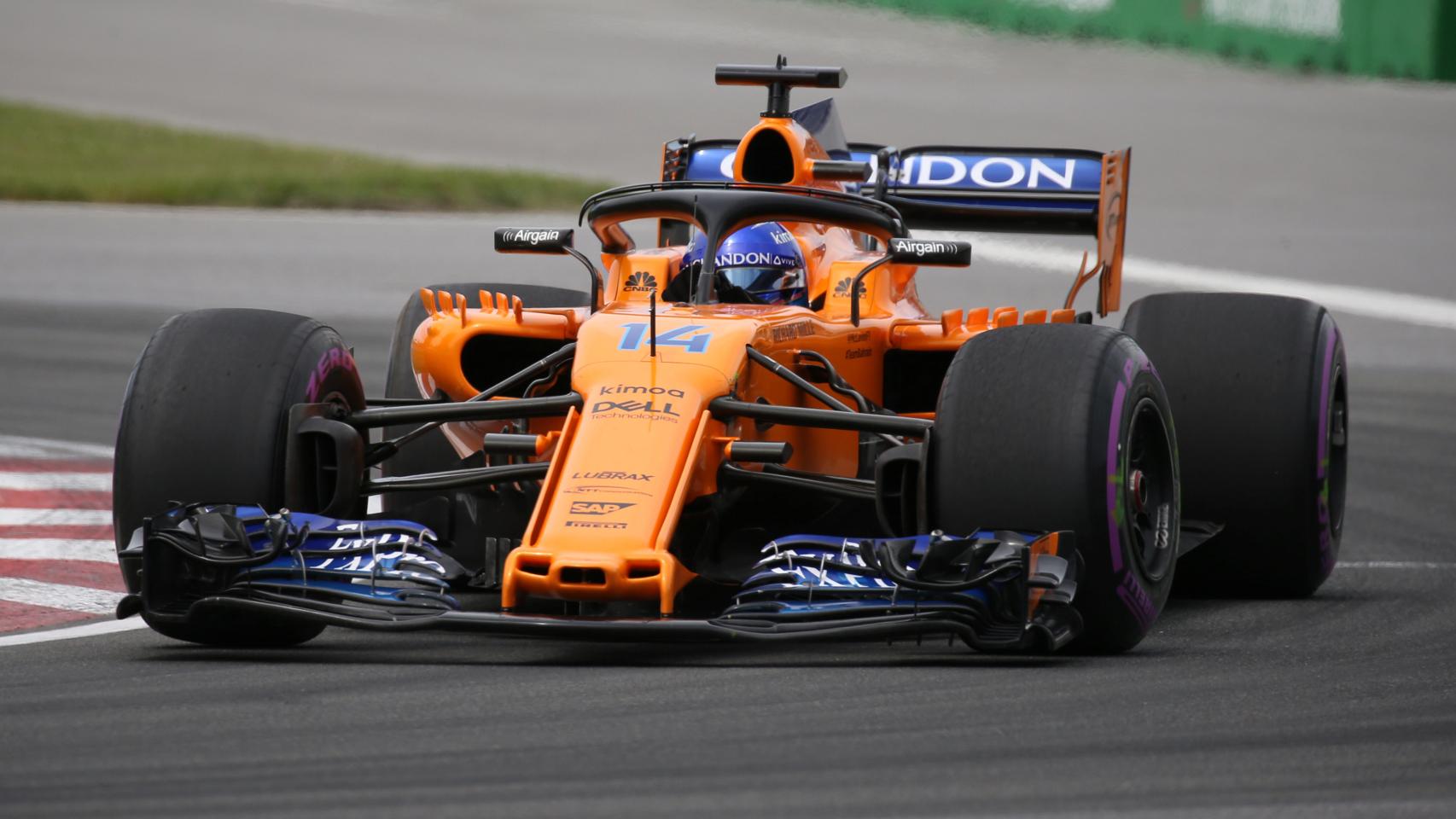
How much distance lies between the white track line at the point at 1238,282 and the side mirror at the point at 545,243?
9998mm

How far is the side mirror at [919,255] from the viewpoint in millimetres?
8000

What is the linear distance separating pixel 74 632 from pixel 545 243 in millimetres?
2042

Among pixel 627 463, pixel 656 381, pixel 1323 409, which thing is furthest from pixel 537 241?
pixel 1323 409

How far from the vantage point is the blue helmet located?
323 inches

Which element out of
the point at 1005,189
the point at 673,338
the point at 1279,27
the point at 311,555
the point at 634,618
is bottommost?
the point at 634,618

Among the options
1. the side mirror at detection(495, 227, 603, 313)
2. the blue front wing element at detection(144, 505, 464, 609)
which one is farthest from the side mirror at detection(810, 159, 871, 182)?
the blue front wing element at detection(144, 505, 464, 609)

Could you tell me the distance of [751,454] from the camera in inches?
281

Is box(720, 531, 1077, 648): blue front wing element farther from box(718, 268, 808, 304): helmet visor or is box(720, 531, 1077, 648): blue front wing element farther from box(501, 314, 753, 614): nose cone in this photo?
box(718, 268, 808, 304): helmet visor

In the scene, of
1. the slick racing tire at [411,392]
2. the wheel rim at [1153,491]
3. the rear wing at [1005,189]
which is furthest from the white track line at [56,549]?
the wheel rim at [1153,491]

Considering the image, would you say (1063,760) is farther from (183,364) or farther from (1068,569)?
(183,364)

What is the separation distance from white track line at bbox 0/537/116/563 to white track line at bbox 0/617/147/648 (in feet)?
4.39

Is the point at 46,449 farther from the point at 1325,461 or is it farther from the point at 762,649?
the point at 1325,461

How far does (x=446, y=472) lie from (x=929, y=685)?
195 cm

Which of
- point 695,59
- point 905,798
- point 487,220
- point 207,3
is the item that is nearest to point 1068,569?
point 905,798
